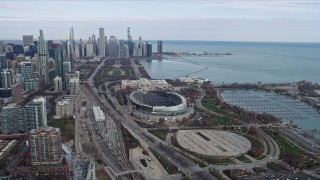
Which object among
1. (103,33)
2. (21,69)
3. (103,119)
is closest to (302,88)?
(103,119)

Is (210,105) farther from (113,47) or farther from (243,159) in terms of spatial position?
(113,47)

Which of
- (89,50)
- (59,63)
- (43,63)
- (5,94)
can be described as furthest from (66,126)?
(89,50)

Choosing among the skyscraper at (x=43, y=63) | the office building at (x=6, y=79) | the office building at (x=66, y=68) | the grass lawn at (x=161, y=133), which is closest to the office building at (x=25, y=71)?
the skyscraper at (x=43, y=63)

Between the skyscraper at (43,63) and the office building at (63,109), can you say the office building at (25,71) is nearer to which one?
the skyscraper at (43,63)

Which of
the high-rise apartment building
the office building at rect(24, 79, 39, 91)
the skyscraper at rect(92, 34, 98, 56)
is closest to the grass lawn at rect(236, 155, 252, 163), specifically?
the high-rise apartment building

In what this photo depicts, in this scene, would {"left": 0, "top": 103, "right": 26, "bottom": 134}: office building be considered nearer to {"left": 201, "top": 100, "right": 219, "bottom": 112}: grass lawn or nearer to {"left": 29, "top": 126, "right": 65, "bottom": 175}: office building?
{"left": 29, "top": 126, "right": 65, "bottom": 175}: office building
